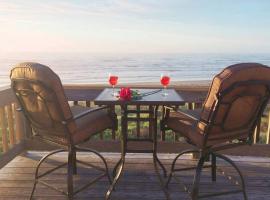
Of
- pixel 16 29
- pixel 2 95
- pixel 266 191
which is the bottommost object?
pixel 266 191

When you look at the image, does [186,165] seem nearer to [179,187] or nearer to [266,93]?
[179,187]

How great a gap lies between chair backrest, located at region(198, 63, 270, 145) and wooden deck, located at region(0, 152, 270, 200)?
74 cm

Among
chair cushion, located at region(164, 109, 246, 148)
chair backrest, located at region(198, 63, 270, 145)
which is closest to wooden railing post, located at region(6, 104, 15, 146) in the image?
chair cushion, located at region(164, 109, 246, 148)

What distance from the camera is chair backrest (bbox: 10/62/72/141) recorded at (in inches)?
86.6

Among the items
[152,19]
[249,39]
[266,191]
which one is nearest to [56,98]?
[266,191]

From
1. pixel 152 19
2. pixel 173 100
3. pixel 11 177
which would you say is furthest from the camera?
pixel 152 19

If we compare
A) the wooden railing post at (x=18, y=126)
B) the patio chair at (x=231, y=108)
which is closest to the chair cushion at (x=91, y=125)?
the patio chair at (x=231, y=108)

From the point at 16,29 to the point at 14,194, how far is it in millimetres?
33314

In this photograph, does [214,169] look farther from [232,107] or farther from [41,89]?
[41,89]

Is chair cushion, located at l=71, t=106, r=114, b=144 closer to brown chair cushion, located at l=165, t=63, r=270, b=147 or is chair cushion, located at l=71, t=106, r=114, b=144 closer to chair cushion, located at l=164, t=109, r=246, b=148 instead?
chair cushion, located at l=164, t=109, r=246, b=148

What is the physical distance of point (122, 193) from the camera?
2.79m

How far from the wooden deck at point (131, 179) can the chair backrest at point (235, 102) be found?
0.74m

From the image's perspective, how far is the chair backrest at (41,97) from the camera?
7.22 ft

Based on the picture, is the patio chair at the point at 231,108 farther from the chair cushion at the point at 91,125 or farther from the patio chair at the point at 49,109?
the patio chair at the point at 49,109
